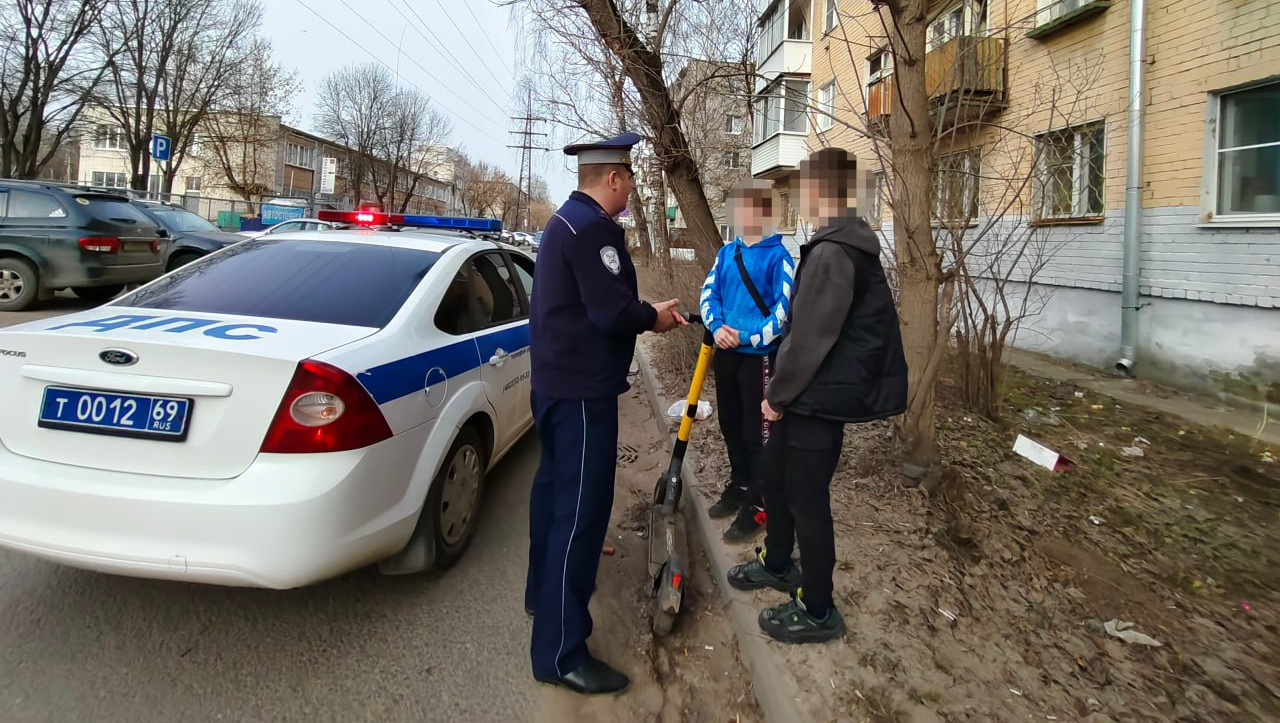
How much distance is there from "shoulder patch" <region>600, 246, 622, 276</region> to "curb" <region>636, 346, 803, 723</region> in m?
1.46

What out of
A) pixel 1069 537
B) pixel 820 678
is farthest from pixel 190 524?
pixel 1069 537

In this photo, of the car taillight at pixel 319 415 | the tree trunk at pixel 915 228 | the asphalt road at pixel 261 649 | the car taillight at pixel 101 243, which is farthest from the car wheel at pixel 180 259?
the tree trunk at pixel 915 228

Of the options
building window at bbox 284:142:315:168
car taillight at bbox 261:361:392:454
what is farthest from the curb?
building window at bbox 284:142:315:168

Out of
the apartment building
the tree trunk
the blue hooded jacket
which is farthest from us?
the apartment building

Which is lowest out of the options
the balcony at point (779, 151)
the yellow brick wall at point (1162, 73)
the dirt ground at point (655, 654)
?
the dirt ground at point (655, 654)

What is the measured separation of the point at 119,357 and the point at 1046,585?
373 cm

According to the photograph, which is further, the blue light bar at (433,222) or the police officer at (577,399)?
the blue light bar at (433,222)

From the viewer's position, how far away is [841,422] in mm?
2230

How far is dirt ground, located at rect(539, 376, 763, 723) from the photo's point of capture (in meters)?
2.25

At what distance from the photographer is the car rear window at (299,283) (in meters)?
2.80

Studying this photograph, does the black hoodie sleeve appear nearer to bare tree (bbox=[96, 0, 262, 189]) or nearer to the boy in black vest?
the boy in black vest

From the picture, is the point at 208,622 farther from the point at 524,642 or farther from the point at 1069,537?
the point at 1069,537

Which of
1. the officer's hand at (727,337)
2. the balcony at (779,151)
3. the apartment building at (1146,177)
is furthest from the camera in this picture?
the balcony at (779,151)

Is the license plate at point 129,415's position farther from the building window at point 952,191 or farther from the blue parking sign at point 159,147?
the blue parking sign at point 159,147
